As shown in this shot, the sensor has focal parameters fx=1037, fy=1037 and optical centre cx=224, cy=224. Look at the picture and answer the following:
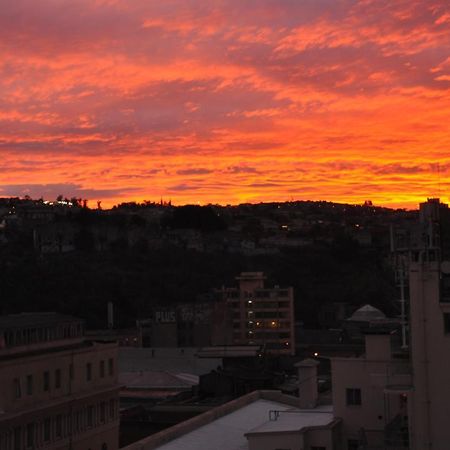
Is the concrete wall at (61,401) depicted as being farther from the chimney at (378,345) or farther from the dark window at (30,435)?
the chimney at (378,345)

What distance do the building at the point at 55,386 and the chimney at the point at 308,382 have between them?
989 centimetres

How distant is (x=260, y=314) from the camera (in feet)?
381

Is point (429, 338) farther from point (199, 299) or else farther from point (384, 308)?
point (384, 308)

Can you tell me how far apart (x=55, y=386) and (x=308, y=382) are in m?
→ 11.2

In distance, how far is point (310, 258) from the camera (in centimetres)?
18525

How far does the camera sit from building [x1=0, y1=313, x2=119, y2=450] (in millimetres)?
34344

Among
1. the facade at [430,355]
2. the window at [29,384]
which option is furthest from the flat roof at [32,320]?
the facade at [430,355]

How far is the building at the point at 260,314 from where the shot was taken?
371 ft

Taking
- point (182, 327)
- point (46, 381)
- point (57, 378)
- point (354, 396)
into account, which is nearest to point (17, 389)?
point (46, 381)

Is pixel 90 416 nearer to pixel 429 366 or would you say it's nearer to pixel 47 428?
pixel 47 428

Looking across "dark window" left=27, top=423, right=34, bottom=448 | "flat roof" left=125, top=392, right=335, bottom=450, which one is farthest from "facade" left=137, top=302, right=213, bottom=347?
"flat roof" left=125, top=392, right=335, bottom=450

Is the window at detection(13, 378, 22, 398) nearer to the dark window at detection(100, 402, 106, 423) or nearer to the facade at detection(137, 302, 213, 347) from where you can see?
the dark window at detection(100, 402, 106, 423)

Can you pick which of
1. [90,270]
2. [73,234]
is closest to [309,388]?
[90,270]

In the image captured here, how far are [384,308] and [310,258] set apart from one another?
39.4 metres
